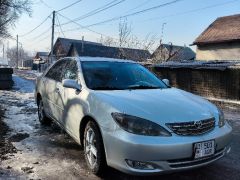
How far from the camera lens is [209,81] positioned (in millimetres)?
13766

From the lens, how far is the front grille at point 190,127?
3.97m

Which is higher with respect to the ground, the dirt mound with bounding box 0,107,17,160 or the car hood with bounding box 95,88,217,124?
the car hood with bounding box 95,88,217,124

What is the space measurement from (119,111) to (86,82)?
4.06ft

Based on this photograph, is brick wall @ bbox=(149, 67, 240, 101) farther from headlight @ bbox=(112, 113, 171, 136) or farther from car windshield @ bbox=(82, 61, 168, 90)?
headlight @ bbox=(112, 113, 171, 136)

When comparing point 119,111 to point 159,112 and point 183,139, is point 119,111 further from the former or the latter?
point 183,139

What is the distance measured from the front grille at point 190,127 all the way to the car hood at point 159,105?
0.17 ft

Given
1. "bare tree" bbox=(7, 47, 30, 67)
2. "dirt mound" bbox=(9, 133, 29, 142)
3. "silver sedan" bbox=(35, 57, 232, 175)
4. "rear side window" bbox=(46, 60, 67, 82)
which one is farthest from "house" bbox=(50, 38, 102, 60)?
"bare tree" bbox=(7, 47, 30, 67)

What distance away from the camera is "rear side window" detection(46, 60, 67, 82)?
6531mm

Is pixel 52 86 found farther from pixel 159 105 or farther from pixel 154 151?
pixel 154 151

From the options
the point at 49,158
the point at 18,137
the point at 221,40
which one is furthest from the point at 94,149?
the point at 221,40

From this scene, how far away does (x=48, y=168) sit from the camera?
16.2 ft

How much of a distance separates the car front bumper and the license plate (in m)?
0.05

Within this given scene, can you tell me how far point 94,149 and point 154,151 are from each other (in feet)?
3.35

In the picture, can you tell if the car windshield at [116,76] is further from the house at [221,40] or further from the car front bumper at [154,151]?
the house at [221,40]
